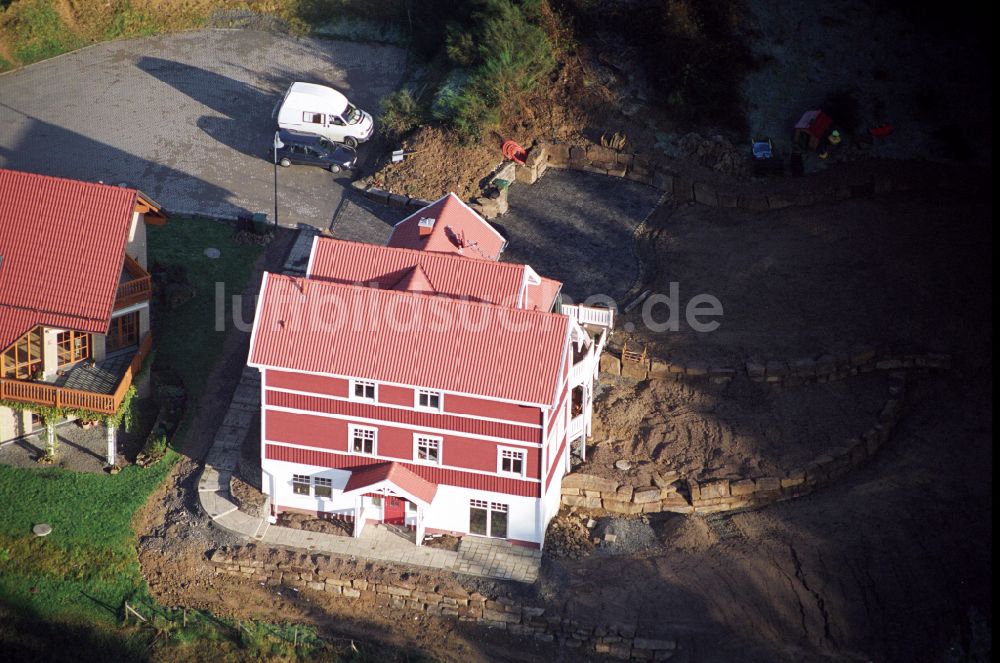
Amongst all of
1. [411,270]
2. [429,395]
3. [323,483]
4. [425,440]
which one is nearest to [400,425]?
[425,440]

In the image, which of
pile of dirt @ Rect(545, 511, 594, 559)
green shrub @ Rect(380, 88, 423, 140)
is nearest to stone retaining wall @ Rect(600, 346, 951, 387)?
pile of dirt @ Rect(545, 511, 594, 559)

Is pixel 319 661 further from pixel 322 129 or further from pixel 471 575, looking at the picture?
pixel 322 129

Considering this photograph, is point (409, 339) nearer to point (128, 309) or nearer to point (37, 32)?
point (128, 309)

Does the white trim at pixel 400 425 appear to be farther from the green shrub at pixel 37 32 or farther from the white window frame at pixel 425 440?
the green shrub at pixel 37 32

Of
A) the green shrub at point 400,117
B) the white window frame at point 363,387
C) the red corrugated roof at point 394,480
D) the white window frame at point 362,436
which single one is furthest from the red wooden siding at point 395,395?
the green shrub at point 400,117

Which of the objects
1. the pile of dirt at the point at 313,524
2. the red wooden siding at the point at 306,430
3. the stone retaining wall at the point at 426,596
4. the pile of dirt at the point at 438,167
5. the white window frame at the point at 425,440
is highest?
the pile of dirt at the point at 438,167

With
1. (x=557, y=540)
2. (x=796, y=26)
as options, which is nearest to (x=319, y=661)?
(x=557, y=540)

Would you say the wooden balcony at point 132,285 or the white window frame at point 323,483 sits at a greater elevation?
the wooden balcony at point 132,285
